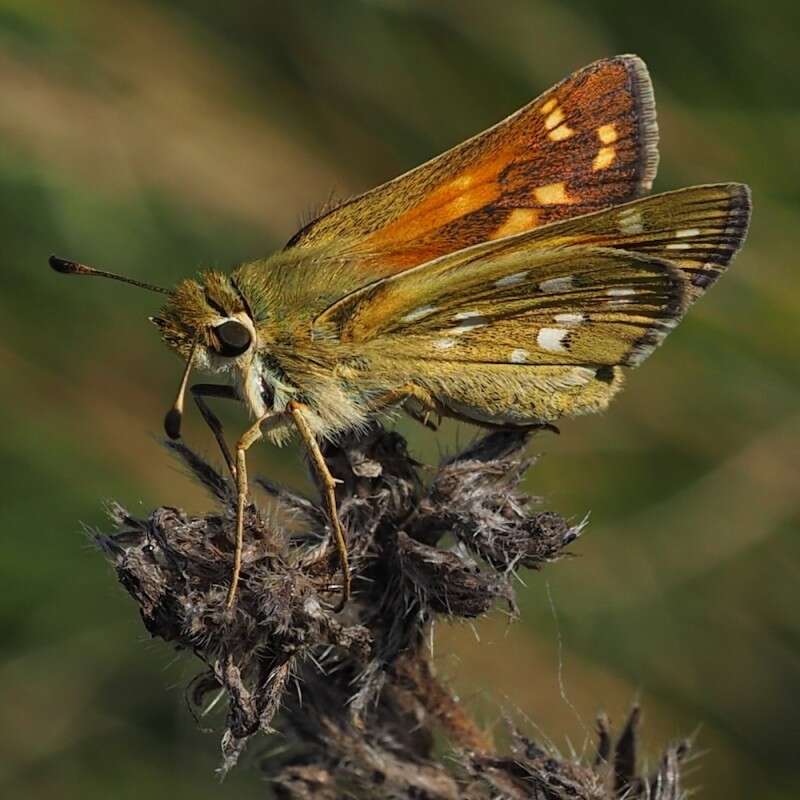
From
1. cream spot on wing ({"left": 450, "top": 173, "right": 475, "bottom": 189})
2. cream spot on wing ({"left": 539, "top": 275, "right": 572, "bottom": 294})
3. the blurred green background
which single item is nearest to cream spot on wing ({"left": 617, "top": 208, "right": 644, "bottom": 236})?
cream spot on wing ({"left": 539, "top": 275, "right": 572, "bottom": 294})

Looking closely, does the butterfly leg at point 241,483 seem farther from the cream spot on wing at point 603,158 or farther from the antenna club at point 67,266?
the cream spot on wing at point 603,158

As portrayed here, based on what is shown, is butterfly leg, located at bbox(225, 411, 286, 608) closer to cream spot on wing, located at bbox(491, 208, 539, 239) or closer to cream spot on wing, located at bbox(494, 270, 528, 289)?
cream spot on wing, located at bbox(494, 270, 528, 289)

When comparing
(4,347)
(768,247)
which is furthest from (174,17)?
(768,247)

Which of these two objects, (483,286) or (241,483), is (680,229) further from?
(241,483)

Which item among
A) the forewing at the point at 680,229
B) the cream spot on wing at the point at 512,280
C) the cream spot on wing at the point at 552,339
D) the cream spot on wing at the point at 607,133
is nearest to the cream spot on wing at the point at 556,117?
the cream spot on wing at the point at 607,133

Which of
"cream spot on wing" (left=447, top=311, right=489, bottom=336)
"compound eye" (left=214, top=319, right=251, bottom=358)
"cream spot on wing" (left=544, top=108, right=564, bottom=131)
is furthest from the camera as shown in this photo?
"cream spot on wing" (left=544, top=108, right=564, bottom=131)
